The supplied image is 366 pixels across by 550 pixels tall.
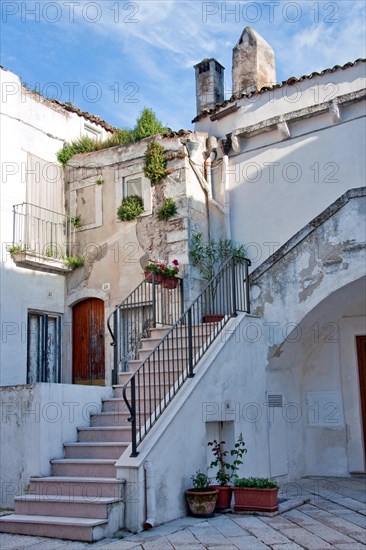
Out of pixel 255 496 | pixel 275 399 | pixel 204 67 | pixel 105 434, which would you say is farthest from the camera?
pixel 204 67

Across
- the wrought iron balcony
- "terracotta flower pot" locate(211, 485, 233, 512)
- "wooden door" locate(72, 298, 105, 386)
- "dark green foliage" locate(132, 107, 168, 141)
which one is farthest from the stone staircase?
"dark green foliage" locate(132, 107, 168, 141)

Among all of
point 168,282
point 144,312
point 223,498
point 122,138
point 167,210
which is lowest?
point 223,498

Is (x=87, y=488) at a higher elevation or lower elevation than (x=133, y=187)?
lower

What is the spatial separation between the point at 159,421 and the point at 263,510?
163cm

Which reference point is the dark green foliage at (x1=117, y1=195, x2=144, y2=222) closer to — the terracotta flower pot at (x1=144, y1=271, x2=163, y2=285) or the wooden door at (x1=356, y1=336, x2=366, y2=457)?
the terracotta flower pot at (x1=144, y1=271, x2=163, y2=285)

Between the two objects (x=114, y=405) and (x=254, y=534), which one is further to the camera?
(x=114, y=405)

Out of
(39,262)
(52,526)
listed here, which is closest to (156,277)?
(39,262)

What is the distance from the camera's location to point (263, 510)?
7.40 meters

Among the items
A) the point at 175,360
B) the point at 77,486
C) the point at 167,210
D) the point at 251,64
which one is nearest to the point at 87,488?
the point at 77,486

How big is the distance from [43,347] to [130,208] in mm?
3457

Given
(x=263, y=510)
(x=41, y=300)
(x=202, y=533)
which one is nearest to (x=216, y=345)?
(x=263, y=510)

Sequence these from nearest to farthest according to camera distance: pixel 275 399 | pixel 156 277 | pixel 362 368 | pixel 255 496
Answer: pixel 255 496
pixel 275 399
pixel 362 368
pixel 156 277

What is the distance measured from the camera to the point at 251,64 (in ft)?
46.1

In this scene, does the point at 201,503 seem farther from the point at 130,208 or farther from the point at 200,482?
the point at 130,208
